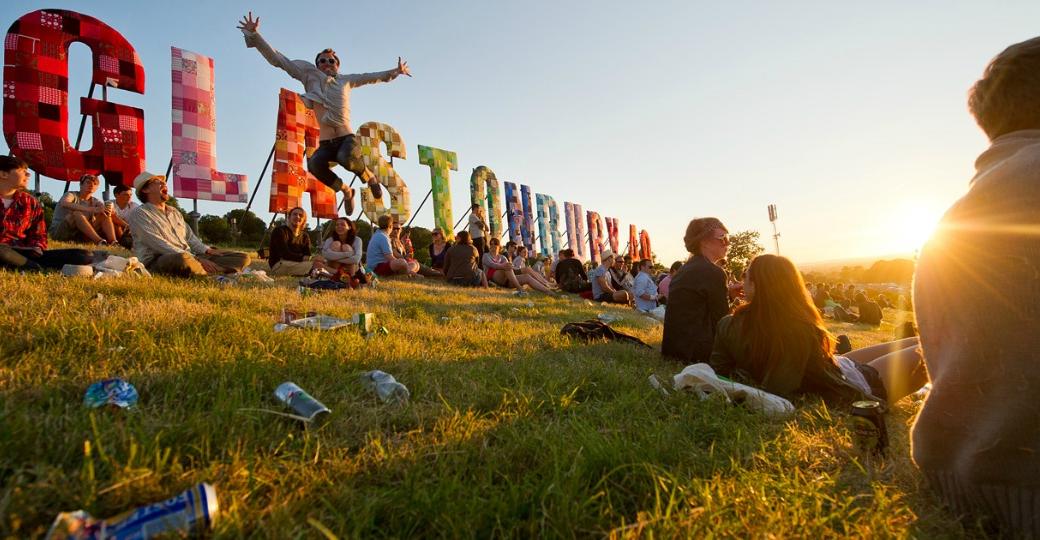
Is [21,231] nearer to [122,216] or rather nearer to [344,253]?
[344,253]

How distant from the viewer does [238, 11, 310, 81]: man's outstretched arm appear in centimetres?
744

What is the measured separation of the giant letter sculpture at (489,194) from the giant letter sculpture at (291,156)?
8.73 metres

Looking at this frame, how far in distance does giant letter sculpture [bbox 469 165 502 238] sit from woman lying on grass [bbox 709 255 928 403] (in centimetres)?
2018

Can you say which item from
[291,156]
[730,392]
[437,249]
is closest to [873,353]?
[730,392]

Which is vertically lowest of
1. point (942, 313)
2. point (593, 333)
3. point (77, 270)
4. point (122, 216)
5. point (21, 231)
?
point (593, 333)

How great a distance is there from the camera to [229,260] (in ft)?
23.2

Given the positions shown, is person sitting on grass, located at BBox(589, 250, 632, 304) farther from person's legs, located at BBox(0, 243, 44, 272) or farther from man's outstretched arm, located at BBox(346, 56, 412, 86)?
person's legs, located at BBox(0, 243, 44, 272)

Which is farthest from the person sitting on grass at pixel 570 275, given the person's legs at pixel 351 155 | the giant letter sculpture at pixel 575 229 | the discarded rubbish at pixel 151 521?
the giant letter sculpture at pixel 575 229

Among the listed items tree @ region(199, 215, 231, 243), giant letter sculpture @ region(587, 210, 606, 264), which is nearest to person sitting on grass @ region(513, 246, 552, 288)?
tree @ region(199, 215, 231, 243)

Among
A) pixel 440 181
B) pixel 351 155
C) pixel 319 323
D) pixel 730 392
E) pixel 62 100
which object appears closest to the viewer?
pixel 730 392

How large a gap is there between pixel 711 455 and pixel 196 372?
90.3 inches

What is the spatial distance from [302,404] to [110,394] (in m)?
0.71

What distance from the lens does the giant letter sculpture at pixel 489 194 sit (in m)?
23.5

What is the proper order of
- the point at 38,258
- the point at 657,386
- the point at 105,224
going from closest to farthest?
the point at 657,386, the point at 38,258, the point at 105,224
